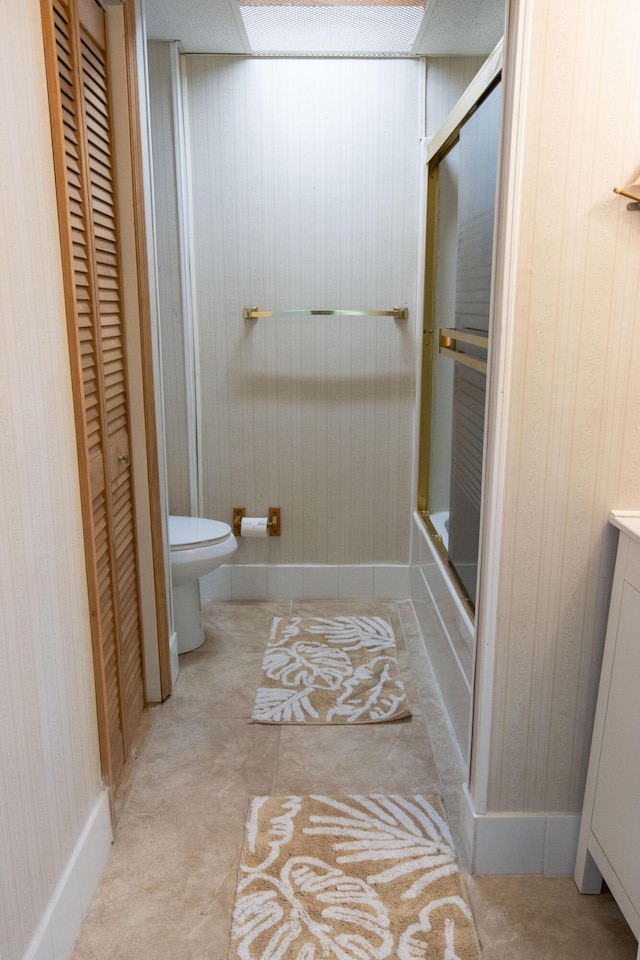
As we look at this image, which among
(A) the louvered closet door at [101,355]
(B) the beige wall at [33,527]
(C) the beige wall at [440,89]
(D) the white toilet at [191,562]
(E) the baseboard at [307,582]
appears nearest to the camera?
(B) the beige wall at [33,527]

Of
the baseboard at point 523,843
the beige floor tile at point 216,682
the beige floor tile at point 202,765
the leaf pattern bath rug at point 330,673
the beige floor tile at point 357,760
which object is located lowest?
the beige floor tile at point 357,760

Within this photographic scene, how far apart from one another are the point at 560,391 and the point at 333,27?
5.85 ft

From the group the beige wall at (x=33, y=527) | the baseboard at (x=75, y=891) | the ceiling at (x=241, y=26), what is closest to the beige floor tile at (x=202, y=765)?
the baseboard at (x=75, y=891)

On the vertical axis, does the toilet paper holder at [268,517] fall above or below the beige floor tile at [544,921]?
above

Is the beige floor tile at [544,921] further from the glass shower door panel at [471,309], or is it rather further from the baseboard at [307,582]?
the baseboard at [307,582]

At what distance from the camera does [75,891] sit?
1.60 metres

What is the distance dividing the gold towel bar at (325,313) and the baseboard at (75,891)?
1881 millimetres

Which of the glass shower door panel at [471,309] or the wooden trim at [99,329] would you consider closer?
the wooden trim at [99,329]

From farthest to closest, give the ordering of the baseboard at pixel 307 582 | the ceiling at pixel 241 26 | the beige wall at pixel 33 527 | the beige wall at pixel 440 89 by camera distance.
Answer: the baseboard at pixel 307 582 → the beige wall at pixel 440 89 → the ceiling at pixel 241 26 → the beige wall at pixel 33 527

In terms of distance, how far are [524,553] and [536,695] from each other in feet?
1.08

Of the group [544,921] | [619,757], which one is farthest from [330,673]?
[619,757]

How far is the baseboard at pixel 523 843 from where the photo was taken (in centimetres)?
178

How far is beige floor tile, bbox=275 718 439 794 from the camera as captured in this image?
6.90 ft

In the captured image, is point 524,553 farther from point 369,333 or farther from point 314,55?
point 314,55
